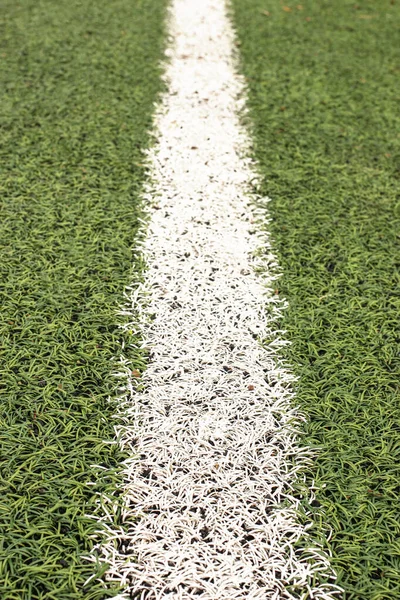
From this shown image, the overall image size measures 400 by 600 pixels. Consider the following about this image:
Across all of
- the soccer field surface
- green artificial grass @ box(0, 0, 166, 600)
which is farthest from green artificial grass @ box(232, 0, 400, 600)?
green artificial grass @ box(0, 0, 166, 600)

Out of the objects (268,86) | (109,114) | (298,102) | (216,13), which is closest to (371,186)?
(298,102)

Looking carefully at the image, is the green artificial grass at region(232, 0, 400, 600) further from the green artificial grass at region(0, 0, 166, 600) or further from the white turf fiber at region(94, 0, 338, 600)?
the green artificial grass at region(0, 0, 166, 600)

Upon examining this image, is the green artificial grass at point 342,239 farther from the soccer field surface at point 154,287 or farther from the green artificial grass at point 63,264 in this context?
the green artificial grass at point 63,264

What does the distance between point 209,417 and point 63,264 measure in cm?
89

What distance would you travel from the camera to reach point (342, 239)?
245 centimetres

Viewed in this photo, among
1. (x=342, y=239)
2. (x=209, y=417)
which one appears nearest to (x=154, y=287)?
(x=209, y=417)

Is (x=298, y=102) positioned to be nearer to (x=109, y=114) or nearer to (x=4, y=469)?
(x=109, y=114)

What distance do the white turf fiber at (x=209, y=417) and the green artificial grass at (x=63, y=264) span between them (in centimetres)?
9

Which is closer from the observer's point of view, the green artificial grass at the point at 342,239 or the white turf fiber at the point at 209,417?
the white turf fiber at the point at 209,417

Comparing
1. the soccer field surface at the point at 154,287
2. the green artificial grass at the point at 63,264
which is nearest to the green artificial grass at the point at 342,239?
the soccer field surface at the point at 154,287

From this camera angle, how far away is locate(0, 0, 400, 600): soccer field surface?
4.85 feet

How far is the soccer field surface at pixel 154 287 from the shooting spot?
1479mm

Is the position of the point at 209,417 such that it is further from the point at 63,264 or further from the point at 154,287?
the point at 63,264

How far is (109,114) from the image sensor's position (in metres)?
3.12
